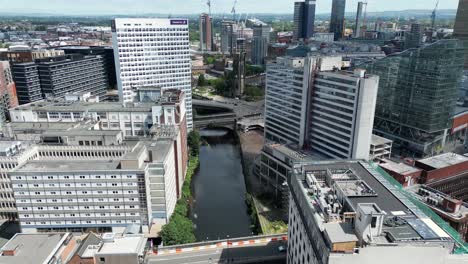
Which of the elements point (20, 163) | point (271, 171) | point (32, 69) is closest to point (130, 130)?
point (20, 163)

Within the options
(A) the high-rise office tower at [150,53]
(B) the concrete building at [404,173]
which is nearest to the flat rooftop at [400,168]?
(B) the concrete building at [404,173]

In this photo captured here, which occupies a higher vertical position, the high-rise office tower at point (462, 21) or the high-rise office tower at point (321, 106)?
the high-rise office tower at point (462, 21)

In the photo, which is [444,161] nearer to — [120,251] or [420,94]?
[420,94]

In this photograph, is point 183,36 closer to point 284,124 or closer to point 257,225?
point 284,124

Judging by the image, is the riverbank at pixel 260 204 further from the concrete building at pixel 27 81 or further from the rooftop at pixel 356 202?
the concrete building at pixel 27 81

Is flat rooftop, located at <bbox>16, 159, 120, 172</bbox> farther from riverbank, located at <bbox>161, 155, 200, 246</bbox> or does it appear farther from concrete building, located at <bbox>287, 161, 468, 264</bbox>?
concrete building, located at <bbox>287, 161, 468, 264</bbox>

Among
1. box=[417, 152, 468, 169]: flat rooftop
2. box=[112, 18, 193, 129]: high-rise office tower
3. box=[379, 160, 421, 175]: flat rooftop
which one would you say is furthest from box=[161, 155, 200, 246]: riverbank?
box=[417, 152, 468, 169]: flat rooftop
